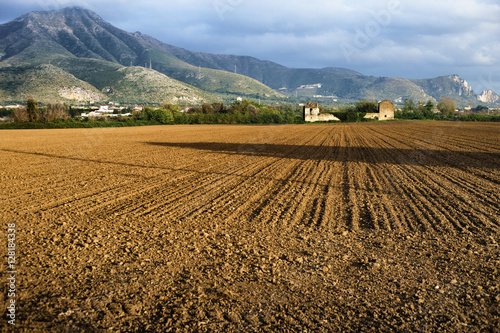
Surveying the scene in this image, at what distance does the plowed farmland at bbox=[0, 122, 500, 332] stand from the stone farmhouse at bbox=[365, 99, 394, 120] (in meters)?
101

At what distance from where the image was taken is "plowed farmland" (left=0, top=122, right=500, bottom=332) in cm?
417

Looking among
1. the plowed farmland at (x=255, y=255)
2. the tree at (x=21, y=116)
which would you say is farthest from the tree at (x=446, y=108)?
the tree at (x=21, y=116)

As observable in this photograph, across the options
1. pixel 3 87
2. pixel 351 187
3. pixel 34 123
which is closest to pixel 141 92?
pixel 3 87

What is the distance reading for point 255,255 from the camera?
599 centimetres

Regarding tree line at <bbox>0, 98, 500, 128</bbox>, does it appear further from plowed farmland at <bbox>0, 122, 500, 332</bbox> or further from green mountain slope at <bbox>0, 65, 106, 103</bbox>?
plowed farmland at <bbox>0, 122, 500, 332</bbox>

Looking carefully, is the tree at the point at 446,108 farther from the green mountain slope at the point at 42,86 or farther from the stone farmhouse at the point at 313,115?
the green mountain slope at the point at 42,86

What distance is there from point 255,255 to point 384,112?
113089 mm

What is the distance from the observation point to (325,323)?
158 inches

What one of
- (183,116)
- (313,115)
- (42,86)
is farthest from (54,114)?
(313,115)

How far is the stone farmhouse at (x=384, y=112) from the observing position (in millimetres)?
107000

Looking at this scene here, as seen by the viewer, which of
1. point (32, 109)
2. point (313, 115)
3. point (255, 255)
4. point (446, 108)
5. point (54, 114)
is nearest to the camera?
point (255, 255)

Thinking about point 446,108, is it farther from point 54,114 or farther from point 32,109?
point 32,109

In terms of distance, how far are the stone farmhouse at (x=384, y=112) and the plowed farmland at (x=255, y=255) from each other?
3996 inches

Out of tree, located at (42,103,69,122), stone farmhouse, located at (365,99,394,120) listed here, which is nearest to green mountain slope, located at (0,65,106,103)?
tree, located at (42,103,69,122)
